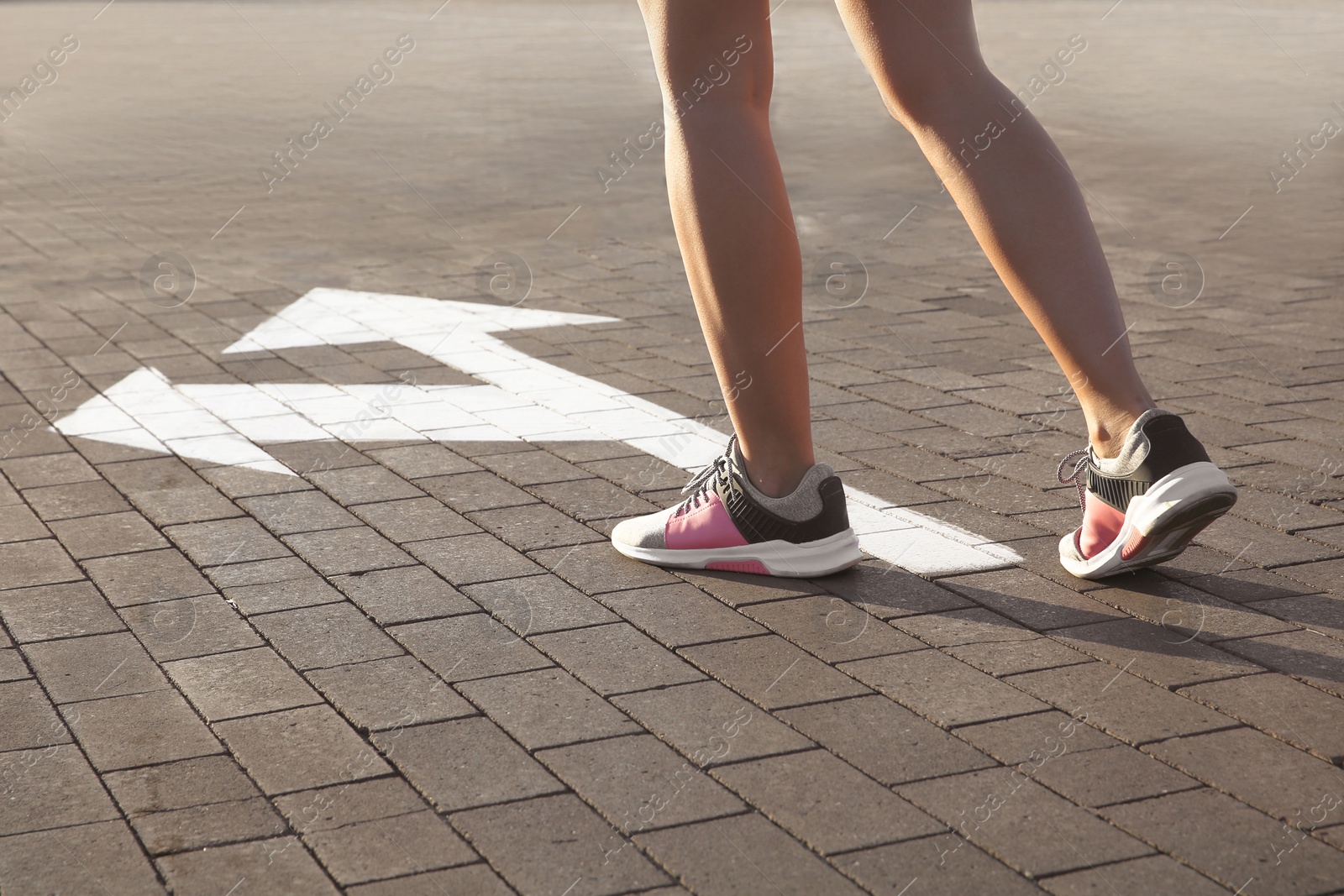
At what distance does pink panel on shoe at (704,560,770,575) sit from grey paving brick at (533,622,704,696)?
0.33m

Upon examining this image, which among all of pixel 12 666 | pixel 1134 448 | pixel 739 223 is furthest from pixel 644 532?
pixel 12 666

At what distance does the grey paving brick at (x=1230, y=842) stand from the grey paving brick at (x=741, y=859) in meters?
0.43

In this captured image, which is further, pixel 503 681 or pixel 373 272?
pixel 373 272

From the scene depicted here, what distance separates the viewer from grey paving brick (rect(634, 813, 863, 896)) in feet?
6.02

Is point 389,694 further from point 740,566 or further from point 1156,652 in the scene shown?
point 1156,652

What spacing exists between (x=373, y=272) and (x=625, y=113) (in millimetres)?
6626

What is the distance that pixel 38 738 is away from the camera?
2258 mm

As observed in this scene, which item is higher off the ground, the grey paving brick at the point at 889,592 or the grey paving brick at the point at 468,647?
the grey paving brick at the point at 468,647

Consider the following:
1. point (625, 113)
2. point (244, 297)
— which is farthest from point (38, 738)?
point (625, 113)

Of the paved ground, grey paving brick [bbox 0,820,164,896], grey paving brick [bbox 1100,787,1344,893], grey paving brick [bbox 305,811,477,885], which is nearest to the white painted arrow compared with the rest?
the paved ground

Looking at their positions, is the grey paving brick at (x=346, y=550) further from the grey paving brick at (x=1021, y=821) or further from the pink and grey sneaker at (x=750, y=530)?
the grey paving brick at (x=1021, y=821)

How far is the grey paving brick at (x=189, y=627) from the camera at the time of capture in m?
2.60

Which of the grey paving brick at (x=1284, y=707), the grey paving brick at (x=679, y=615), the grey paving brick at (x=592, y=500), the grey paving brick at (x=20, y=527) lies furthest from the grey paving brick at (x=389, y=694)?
the grey paving brick at (x=1284, y=707)

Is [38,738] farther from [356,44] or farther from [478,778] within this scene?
[356,44]
